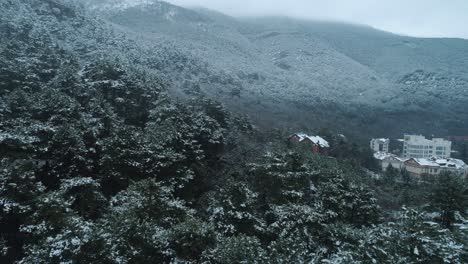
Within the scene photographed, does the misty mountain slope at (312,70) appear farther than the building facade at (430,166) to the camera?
Yes

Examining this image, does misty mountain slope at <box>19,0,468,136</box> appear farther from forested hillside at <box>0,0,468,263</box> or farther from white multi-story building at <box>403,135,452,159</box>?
forested hillside at <box>0,0,468,263</box>

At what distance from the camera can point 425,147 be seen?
61344 mm

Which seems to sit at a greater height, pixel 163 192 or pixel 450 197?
pixel 163 192

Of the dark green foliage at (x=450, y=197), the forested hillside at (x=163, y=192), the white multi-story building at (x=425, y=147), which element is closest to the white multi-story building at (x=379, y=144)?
the white multi-story building at (x=425, y=147)

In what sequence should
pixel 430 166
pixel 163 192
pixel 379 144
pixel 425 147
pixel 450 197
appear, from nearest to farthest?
pixel 163 192
pixel 450 197
pixel 430 166
pixel 425 147
pixel 379 144

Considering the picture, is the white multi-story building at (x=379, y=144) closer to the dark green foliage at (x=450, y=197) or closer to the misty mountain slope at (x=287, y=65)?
the misty mountain slope at (x=287, y=65)

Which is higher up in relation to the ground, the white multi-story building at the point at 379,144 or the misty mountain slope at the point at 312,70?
the misty mountain slope at the point at 312,70

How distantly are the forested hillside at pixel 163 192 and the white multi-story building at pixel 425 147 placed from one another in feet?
111

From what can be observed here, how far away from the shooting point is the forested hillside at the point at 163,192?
10.2 m

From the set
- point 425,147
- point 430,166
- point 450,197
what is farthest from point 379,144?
point 450,197

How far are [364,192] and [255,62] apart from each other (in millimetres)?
86060

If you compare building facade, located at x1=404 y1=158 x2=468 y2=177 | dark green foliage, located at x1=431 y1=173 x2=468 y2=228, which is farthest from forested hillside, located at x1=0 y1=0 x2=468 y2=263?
building facade, located at x1=404 y1=158 x2=468 y2=177

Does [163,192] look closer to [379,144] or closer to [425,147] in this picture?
[379,144]

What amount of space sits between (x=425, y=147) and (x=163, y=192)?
59.2 m
